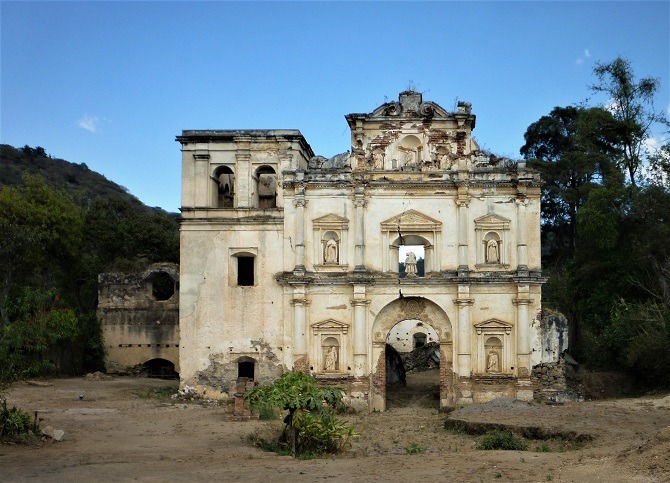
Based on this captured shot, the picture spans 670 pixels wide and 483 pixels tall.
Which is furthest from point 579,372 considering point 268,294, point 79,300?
point 79,300

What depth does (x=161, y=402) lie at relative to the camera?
25.1 m

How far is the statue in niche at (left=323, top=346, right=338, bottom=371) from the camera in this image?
24750 millimetres

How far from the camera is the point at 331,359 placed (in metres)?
24.8

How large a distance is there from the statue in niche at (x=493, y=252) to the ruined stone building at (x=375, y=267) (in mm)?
36

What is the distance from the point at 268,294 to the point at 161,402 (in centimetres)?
524

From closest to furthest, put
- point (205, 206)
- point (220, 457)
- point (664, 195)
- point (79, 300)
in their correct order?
1. point (220, 457)
2. point (205, 206)
3. point (664, 195)
4. point (79, 300)

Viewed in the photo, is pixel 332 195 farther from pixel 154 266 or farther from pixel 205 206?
pixel 154 266

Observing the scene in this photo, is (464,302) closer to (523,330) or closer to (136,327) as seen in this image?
(523,330)

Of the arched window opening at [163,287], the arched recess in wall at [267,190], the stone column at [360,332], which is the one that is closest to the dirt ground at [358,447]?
the stone column at [360,332]

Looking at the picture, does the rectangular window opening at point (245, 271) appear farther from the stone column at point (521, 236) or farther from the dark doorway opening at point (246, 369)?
the stone column at point (521, 236)

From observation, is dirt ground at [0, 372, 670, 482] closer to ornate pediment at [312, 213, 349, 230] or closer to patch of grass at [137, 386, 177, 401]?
patch of grass at [137, 386, 177, 401]

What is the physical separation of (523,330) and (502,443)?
800cm

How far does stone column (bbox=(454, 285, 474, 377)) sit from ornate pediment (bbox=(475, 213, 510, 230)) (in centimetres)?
220

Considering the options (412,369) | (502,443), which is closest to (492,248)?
(502,443)
